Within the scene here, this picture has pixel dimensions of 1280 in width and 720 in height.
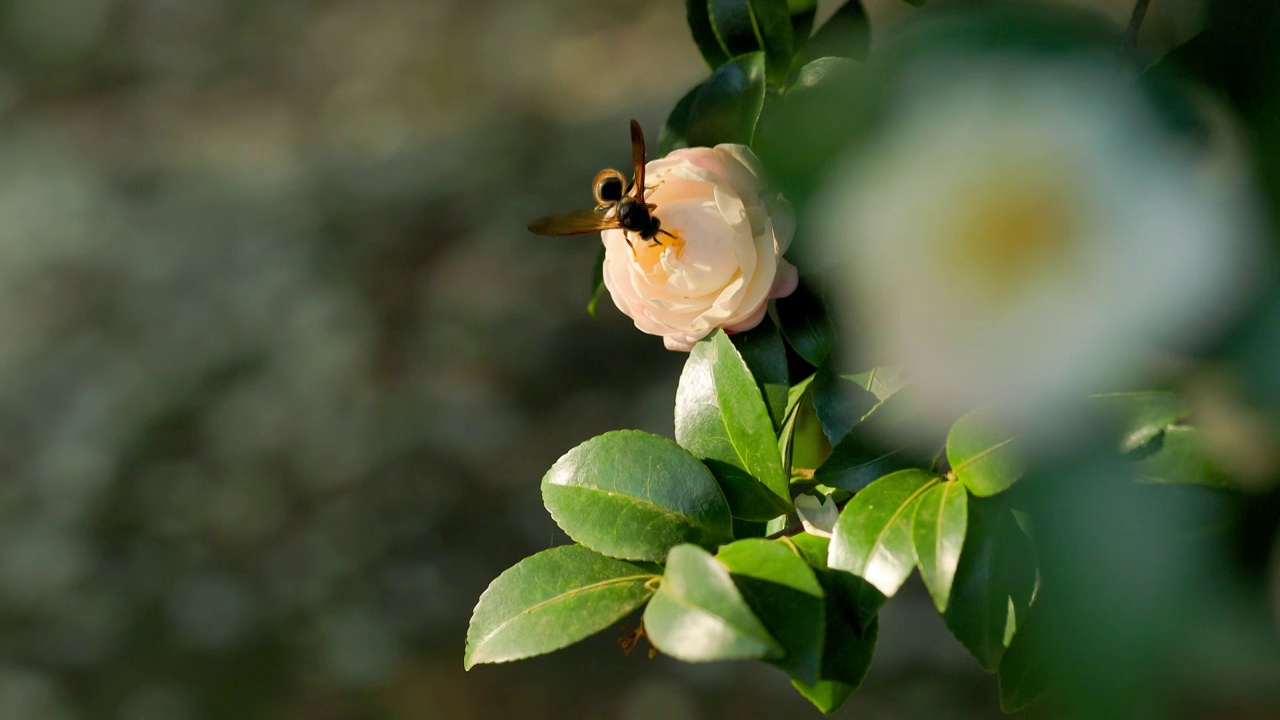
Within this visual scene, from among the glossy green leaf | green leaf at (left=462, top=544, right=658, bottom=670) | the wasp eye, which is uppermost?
the glossy green leaf

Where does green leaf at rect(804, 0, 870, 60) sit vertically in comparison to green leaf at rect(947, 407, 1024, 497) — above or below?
above

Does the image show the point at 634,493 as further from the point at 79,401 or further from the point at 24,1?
the point at 24,1

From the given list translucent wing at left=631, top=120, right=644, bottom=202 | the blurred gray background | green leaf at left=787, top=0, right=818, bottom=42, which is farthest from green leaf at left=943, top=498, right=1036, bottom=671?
the blurred gray background

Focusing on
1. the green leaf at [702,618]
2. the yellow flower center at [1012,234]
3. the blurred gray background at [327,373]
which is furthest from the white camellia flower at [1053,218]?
the blurred gray background at [327,373]

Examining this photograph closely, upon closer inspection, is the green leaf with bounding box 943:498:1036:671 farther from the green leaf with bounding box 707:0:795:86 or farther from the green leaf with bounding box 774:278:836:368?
the green leaf with bounding box 707:0:795:86

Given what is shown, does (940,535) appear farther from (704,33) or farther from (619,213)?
(704,33)

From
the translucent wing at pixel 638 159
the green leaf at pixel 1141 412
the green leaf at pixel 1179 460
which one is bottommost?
the green leaf at pixel 1179 460

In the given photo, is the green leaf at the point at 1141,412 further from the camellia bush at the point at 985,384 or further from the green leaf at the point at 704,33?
the green leaf at the point at 704,33
